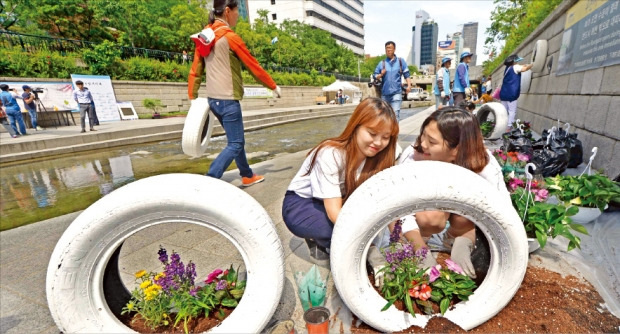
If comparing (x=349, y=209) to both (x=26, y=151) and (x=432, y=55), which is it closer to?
(x=26, y=151)

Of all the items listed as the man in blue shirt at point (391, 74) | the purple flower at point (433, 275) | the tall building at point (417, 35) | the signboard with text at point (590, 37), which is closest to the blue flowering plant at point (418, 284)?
the purple flower at point (433, 275)

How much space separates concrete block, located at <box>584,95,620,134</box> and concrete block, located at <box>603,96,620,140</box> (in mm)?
91

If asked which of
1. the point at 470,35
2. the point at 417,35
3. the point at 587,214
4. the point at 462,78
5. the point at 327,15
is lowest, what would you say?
the point at 587,214

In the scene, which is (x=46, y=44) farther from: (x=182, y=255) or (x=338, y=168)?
(x=338, y=168)

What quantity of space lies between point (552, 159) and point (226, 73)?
4.03 m

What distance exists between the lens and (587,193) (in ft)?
7.57

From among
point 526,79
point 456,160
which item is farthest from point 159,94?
point 456,160

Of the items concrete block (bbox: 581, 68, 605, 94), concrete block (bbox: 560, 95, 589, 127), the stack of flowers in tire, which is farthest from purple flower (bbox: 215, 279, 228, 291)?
concrete block (bbox: 560, 95, 589, 127)

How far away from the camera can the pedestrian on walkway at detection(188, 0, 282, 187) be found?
3.18 metres

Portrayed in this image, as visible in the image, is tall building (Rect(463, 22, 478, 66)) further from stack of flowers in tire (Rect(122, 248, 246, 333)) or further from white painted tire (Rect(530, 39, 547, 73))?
stack of flowers in tire (Rect(122, 248, 246, 333))

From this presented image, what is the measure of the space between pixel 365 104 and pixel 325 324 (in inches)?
49.5

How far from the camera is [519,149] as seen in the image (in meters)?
3.88

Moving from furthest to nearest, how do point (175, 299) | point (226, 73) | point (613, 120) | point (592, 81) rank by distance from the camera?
1. point (592, 81)
2. point (613, 120)
3. point (226, 73)
4. point (175, 299)

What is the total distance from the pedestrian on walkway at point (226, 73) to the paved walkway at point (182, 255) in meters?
0.82
